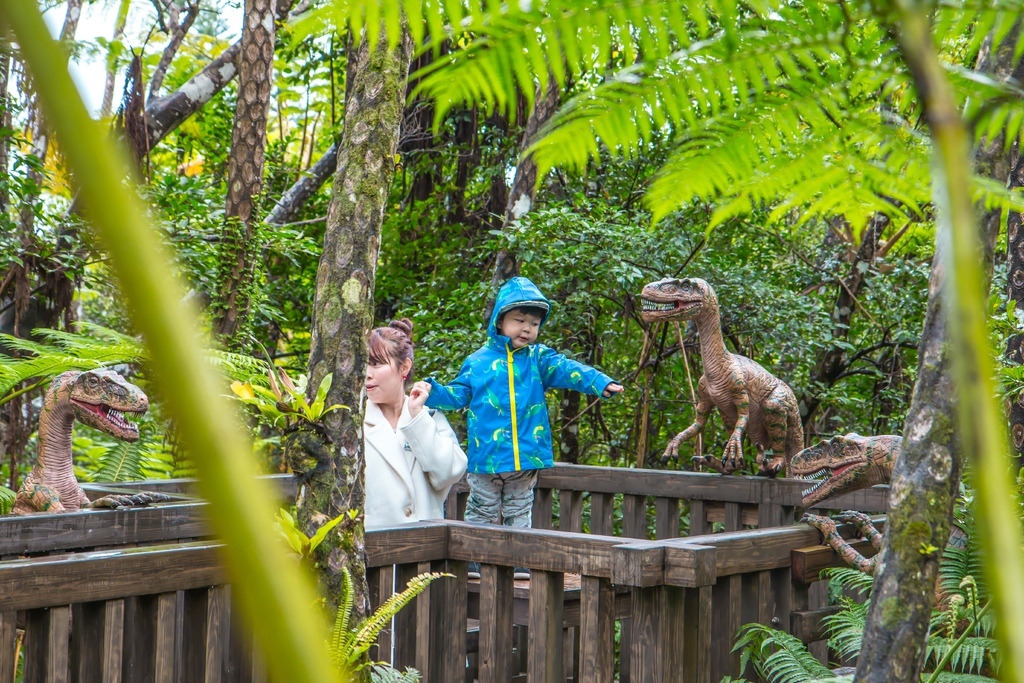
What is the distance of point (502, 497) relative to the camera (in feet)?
15.5

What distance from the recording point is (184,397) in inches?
9.5

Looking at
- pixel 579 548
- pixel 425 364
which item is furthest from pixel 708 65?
pixel 425 364

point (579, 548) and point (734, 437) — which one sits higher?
point (734, 437)

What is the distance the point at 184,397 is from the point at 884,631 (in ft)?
4.36

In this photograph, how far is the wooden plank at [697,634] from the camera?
9.35 ft

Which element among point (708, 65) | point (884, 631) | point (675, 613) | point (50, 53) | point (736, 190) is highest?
Answer: point (708, 65)

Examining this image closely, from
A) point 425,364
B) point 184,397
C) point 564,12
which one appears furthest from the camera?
point 425,364

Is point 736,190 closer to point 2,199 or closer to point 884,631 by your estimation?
point 884,631

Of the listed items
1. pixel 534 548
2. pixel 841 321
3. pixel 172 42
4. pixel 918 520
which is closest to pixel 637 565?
pixel 534 548

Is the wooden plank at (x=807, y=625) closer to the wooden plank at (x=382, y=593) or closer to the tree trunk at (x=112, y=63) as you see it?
the wooden plank at (x=382, y=593)

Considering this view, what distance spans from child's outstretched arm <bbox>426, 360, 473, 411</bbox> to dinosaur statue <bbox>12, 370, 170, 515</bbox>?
1.51 meters

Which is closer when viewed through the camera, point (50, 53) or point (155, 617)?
point (50, 53)

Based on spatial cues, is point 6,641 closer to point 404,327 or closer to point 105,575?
point 105,575

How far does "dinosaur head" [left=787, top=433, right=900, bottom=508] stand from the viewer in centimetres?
344
